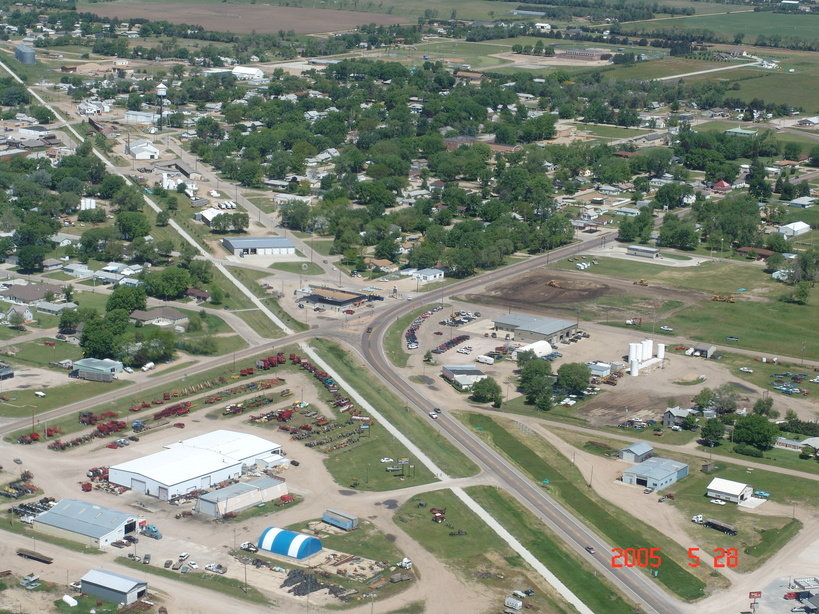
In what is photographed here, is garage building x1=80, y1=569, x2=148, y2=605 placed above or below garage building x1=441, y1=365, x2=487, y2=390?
below

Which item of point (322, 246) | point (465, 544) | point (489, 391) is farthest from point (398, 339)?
point (465, 544)

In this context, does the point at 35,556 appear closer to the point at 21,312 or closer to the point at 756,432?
the point at 21,312

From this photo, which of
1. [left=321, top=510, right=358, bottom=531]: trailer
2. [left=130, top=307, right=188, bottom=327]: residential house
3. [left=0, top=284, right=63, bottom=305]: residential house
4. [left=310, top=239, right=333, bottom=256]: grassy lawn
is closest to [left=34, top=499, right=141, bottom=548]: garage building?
[left=321, top=510, right=358, bottom=531]: trailer

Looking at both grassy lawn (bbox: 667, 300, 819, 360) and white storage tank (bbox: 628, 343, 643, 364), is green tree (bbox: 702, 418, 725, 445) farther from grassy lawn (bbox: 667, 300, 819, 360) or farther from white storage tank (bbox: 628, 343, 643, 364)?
grassy lawn (bbox: 667, 300, 819, 360)

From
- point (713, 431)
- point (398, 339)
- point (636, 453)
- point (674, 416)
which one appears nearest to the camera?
point (636, 453)

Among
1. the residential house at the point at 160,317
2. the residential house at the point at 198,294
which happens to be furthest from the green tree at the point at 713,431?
the residential house at the point at 198,294

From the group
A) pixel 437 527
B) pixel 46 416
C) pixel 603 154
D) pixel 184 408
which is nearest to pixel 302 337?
pixel 184 408
